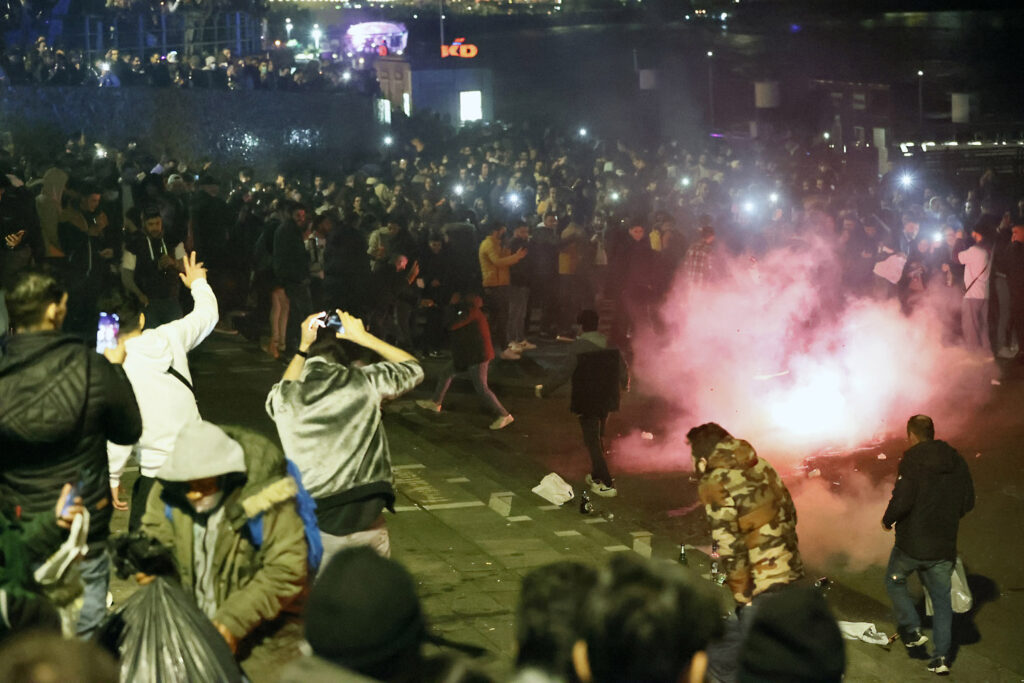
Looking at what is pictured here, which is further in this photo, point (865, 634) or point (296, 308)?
point (296, 308)

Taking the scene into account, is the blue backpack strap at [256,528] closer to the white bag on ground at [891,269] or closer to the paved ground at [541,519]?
the paved ground at [541,519]

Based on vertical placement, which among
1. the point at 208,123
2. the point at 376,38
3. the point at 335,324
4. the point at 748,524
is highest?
the point at 376,38

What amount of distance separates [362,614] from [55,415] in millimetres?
2388

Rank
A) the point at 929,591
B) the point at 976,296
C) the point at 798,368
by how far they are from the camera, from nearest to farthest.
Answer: the point at 929,591 < the point at 798,368 < the point at 976,296

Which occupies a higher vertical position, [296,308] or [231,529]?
[231,529]

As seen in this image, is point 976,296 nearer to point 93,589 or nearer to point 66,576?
point 93,589

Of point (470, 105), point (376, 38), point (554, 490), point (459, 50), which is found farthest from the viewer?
point (376, 38)

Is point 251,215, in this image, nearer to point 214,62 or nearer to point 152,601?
point 152,601

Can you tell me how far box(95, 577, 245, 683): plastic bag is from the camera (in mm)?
4176

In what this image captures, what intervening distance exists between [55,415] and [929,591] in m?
5.30

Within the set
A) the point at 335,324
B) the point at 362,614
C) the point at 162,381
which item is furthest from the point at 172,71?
the point at 362,614

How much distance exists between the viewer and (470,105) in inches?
1734

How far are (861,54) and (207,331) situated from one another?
3357cm

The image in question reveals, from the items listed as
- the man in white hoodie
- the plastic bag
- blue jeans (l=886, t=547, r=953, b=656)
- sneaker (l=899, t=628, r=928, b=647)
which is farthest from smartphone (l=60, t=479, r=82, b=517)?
sneaker (l=899, t=628, r=928, b=647)
